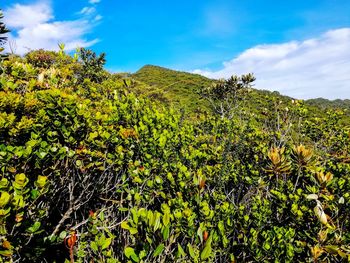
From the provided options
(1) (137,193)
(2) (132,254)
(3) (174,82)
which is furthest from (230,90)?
(3) (174,82)

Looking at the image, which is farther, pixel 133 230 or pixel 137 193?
pixel 137 193

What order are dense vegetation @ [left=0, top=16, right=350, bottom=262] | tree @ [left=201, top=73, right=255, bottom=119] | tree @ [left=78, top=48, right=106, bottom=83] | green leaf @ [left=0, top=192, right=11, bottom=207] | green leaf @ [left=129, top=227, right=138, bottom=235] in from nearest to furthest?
green leaf @ [left=0, top=192, right=11, bottom=207]
green leaf @ [left=129, top=227, right=138, bottom=235]
dense vegetation @ [left=0, top=16, right=350, bottom=262]
tree @ [left=78, top=48, right=106, bottom=83]
tree @ [left=201, top=73, right=255, bottom=119]

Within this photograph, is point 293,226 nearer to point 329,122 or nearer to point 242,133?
point 242,133

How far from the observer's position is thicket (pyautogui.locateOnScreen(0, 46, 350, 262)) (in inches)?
92.3

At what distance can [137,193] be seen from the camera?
2.99 meters

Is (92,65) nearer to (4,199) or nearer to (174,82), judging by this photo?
(4,199)

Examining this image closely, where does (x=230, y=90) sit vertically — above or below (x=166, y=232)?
above

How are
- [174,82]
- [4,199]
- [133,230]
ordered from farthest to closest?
[174,82], [133,230], [4,199]

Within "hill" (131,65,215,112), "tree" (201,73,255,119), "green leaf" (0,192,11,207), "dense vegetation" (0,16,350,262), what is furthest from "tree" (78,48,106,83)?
"hill" (131,65,215,112)

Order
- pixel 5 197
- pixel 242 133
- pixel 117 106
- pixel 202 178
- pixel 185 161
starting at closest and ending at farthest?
pixel 5 197 < pixel 202 178 < pixel 185 161 < pixel 117 106 < pixel 242 133

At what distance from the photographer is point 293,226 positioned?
3.26 metres

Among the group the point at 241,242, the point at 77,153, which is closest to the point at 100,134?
the point at 77,153

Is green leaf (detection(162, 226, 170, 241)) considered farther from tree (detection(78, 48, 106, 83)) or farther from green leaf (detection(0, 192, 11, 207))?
tree (detection(78, 48, 106, 83))

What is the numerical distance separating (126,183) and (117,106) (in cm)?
158
